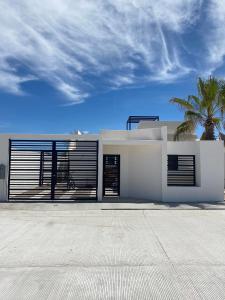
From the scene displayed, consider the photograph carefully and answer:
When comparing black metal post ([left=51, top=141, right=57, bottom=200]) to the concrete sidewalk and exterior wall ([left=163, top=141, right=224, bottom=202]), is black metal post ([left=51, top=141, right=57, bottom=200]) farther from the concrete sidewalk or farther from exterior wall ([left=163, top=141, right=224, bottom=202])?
exterior wall ([left=163, top=141, right=224, bottom=202])

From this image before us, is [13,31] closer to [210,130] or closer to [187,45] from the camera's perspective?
[187,45]

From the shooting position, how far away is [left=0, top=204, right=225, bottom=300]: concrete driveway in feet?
14.2

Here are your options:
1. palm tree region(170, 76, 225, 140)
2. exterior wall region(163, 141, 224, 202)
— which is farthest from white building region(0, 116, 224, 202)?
palm tree region(170, 76, 225, 140)

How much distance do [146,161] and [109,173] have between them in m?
2.42

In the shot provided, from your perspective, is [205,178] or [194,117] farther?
[194,117]

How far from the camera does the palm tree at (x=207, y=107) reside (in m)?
15.6

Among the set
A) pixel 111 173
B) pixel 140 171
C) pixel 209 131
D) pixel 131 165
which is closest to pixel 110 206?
pixel 140 171

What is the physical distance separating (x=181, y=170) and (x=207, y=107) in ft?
12.8

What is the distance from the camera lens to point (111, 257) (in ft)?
19.3

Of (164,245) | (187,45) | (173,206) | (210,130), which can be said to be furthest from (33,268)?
(210,130)

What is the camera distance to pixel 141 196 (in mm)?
15531

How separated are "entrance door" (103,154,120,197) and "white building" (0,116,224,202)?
0.06m

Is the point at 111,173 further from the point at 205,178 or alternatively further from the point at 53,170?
the point at 205,178

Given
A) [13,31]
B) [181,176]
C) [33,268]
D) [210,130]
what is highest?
[13,31]
